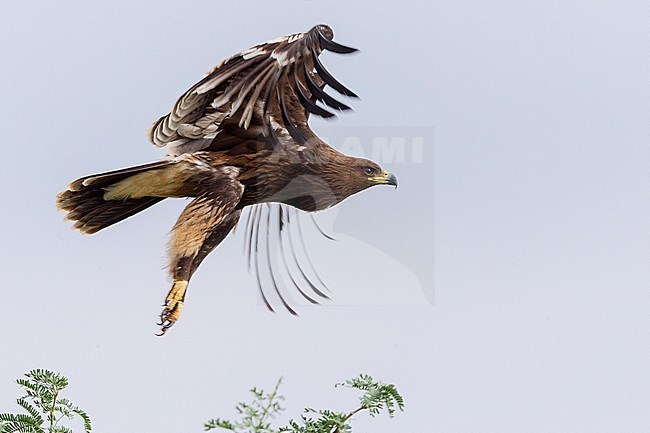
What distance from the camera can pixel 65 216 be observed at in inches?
85.0

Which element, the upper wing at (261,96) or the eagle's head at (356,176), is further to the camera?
the eagle's head at (356,176)

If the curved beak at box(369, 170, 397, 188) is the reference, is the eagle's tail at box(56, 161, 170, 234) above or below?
below

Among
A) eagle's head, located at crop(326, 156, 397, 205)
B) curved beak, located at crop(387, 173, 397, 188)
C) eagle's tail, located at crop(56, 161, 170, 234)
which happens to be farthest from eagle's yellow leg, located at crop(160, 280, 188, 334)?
curved beak, located at crop(387, 173, 397, 188)

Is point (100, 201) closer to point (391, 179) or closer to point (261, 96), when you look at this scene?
point (261, 96)

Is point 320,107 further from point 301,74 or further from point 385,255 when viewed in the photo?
point 385,255

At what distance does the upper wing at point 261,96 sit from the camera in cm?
201

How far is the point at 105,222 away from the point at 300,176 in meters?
0.44

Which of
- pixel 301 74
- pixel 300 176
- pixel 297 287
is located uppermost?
pixel 301 74

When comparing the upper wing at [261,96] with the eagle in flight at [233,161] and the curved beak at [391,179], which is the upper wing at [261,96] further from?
the curved beak at [391,179]

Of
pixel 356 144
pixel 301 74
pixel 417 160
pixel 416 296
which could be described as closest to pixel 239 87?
pixel 301 74

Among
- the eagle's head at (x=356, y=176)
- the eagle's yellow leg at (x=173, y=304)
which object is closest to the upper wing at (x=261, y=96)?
the eagle's head at (x=356, y=176)

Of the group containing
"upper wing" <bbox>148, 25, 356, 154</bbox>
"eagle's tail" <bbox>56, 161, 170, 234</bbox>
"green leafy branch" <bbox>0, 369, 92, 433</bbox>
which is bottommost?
"green leafy branch" <bbox>0, 369, 92, 433</bbox>

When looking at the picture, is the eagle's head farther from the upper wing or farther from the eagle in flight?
the upper wing

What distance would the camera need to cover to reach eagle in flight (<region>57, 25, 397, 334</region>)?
79.7 inches
